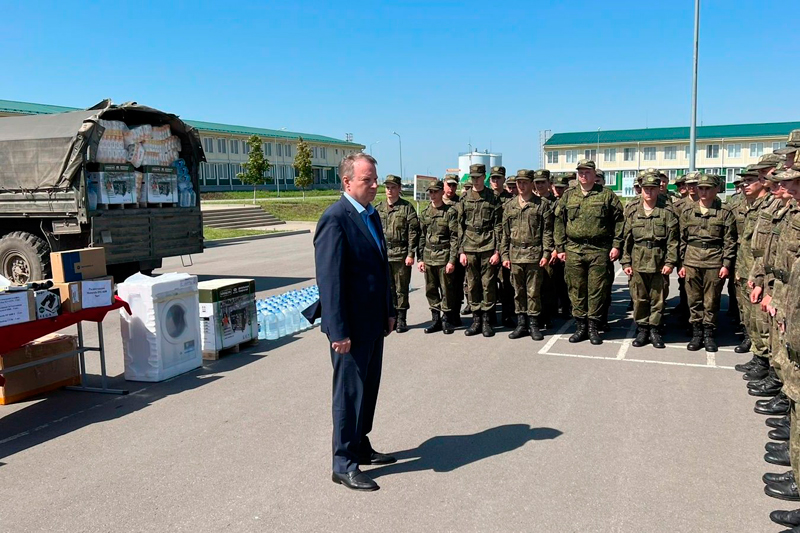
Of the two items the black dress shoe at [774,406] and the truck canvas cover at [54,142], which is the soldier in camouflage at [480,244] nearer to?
the black dress shoe at [774,406]

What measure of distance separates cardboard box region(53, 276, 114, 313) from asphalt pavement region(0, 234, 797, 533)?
0.91 m

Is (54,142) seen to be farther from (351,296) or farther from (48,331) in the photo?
(351,296)

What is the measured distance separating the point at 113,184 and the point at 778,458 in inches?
418

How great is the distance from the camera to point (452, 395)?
5941 mm

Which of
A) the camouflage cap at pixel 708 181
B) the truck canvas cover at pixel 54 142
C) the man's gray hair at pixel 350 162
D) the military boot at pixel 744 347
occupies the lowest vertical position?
the military boot at pixel 744 347

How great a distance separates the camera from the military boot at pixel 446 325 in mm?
8633

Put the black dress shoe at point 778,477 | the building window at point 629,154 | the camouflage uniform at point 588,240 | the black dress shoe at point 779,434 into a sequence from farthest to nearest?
the building window at point 629,154, the camouflage uniform at point 588,240, the black dress shoe at point 779,434, the black dress shoe at point 778,477

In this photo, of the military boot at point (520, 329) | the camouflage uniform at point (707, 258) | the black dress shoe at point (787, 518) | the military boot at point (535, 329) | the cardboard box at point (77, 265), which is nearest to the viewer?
the black dress shoe at point (787, 518)

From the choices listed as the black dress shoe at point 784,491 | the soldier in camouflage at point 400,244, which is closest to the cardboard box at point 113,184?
the soldier in camouflage at point 400,244

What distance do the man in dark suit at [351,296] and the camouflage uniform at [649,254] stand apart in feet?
14.9

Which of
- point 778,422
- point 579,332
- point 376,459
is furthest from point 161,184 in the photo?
point 778,422

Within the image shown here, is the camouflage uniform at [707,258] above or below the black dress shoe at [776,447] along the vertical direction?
above

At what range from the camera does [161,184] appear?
40.1 ft

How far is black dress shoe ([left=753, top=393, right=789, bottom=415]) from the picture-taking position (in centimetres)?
534
